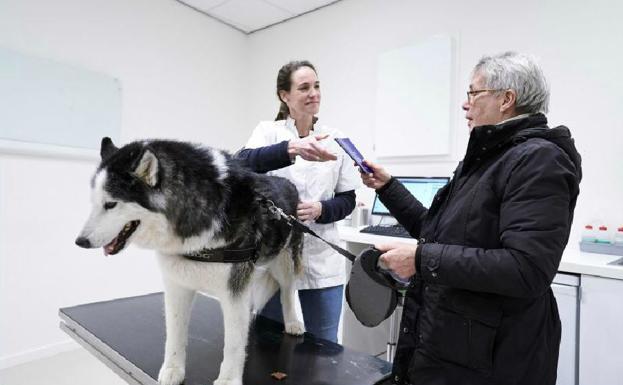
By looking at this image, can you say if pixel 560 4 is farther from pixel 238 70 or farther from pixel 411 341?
pixel 238 70

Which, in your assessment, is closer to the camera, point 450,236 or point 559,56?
point 450,236

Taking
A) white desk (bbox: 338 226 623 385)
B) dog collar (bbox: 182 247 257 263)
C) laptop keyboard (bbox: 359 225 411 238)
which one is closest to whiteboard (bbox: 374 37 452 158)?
laptop keyboard (bbox: 359 225 411 238)

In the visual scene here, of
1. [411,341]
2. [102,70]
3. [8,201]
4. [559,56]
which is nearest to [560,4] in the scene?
[559,56]

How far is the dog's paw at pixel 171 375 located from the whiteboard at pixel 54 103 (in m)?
2.47

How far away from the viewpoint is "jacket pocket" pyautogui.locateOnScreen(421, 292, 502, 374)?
2.92 feet

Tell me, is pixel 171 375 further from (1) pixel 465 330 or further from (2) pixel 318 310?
(1) pixel 465 330

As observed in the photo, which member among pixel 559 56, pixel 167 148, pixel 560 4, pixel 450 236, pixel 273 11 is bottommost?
→ pixel 450 236

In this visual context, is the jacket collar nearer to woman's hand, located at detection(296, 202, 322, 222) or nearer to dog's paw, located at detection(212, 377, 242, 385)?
woman's hand, located at detection(296, 202, 322, 222)

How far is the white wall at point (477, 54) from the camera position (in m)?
2.34

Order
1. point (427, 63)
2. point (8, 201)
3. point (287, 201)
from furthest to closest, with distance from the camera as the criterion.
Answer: point (427, 63) < point (8, 201) < point (287, 201)

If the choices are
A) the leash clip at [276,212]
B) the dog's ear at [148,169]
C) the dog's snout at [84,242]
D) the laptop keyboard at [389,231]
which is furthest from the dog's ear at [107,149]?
the laptop keyboard at [389,231]

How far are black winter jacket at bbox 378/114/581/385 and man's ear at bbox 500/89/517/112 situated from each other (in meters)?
0.08

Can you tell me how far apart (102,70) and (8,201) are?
1262mm

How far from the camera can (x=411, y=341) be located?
1044 mm
